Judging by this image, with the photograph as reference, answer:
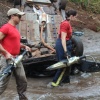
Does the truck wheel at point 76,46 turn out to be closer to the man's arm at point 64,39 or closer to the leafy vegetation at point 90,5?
the man's arm at point 64,39

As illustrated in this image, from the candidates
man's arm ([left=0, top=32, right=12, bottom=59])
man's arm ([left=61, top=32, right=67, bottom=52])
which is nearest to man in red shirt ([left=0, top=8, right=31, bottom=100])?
man's arm ([left=0, top=32, right=12, bottom=59])

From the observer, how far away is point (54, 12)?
37.5 ft

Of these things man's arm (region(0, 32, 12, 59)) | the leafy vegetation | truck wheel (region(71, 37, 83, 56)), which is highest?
man's arm (region(0, 32, 12, 59))

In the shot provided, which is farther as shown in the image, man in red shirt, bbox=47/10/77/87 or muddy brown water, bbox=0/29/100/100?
man in red shirt, bbox=47/10/77/87

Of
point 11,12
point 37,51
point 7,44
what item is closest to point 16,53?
point 7,44

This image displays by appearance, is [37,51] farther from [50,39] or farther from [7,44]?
[7,44]

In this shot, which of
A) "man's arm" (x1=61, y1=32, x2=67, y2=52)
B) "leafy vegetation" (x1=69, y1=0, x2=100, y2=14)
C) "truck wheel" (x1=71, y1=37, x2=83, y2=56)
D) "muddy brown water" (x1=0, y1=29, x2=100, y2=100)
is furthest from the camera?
"leafy vegetation" (x1=69, y1=0, x2=100, y2=14)

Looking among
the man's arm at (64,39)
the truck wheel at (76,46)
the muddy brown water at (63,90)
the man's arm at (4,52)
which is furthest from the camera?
the truck wheel at (76,46)

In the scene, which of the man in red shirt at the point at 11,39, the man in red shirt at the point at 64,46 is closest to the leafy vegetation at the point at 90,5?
the man in red shirt at the point at 64,46

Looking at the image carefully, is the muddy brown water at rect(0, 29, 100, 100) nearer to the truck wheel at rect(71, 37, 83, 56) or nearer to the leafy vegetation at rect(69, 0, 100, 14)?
the truck wheel at rect(71, 37, 83, 56)

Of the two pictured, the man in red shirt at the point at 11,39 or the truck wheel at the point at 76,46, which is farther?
the truck wheel at the point at 76,46

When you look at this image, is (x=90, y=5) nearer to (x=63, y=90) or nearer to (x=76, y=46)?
(x=76, y=46)

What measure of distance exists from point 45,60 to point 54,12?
3257 mm

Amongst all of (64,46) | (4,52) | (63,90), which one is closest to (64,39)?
(64,46)
